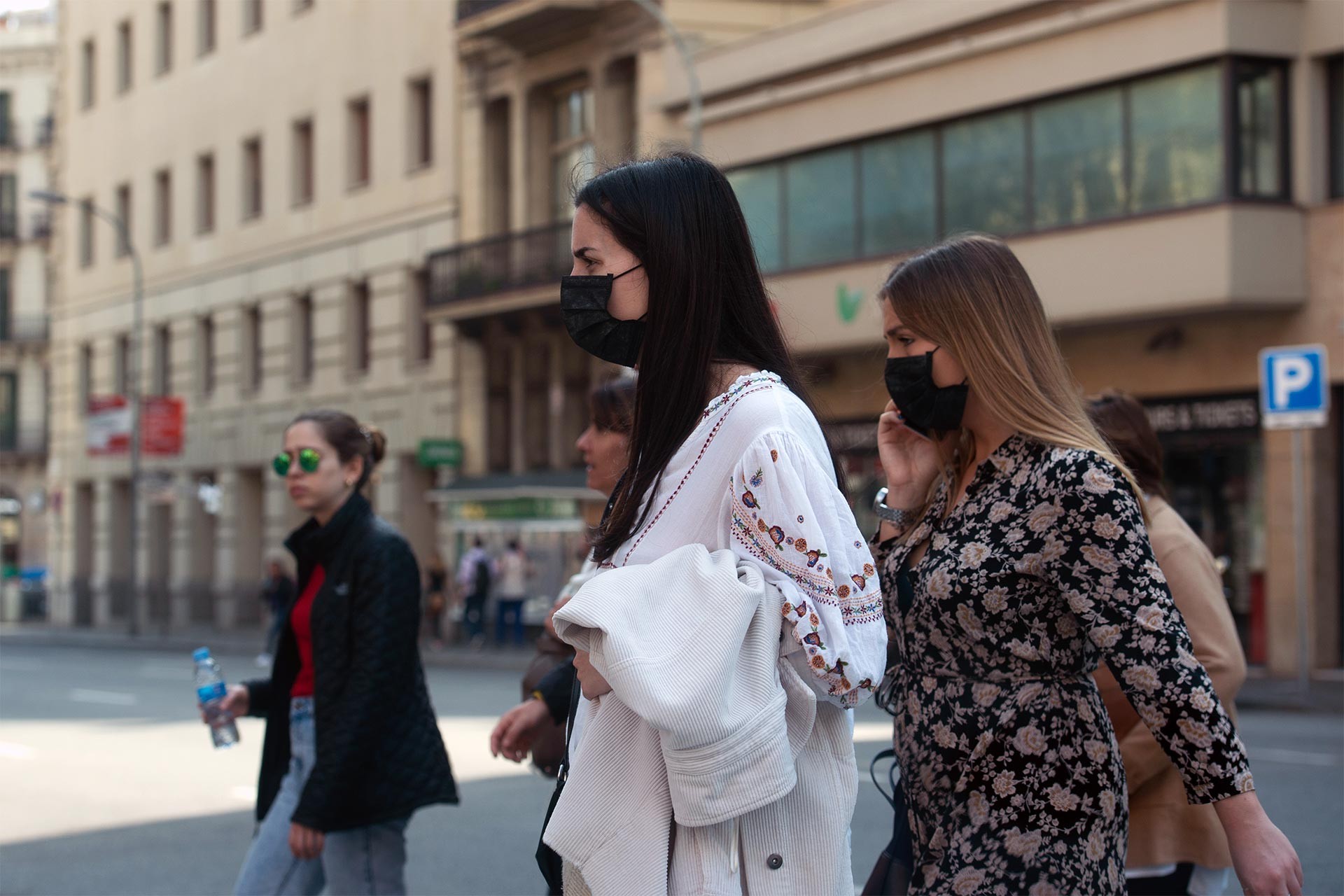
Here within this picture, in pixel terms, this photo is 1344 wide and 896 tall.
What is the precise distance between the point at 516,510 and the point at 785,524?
94.5ft

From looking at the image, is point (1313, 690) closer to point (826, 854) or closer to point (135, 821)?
point (135, 821)

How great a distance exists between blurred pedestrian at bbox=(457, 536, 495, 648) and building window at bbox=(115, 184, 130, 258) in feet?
64.9

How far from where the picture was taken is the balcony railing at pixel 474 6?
31.3 m

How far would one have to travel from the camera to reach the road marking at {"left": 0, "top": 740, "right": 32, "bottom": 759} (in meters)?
13.7

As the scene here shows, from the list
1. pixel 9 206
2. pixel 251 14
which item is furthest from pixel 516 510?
pixel 9 206

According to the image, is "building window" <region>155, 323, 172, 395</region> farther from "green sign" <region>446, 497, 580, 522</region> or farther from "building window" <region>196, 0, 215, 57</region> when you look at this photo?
"green sign" <region>446, 497, 580, 522</region>

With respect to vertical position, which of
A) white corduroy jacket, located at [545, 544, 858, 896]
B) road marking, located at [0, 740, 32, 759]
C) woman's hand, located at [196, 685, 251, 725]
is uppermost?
white corduroy jacket, located at [545, 544, 858, 896]

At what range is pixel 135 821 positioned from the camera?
1013cm

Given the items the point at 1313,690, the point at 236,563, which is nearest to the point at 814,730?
the point at 1313,690

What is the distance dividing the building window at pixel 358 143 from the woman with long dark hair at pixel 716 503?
114 feet

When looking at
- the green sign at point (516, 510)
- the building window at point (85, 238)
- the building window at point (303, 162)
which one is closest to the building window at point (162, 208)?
the building window at point (85, 238)

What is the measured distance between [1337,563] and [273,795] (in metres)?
17.8

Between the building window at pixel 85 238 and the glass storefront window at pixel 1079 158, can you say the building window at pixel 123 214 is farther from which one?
the glass storefront window at pixel 1079 158

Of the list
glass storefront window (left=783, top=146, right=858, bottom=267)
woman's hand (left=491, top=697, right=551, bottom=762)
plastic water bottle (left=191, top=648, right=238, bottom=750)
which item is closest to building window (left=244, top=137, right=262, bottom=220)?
glass storefront window (left=783, top=146, right=858, bottom=267)
